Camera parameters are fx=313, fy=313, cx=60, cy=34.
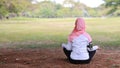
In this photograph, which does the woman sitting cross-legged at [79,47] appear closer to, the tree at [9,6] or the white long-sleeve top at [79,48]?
the white long-sleeve top at [79,48]

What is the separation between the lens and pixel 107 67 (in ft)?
20.6

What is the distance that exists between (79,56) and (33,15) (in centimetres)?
3955

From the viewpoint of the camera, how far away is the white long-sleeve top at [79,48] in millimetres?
6406

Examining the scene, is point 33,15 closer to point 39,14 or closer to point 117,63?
point 39,14

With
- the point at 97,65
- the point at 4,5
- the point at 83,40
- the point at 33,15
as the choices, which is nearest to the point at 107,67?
the point at 97,65

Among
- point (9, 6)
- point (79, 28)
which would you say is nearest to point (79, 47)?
point (79, 28)

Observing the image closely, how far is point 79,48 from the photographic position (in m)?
6.43

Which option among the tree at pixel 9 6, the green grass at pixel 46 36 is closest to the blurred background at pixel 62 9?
the tree at pixel 9 6

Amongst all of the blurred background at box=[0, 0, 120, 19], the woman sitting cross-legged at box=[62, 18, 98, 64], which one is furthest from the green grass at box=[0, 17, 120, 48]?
the blurred background at box=[0, 0, 120, 19]

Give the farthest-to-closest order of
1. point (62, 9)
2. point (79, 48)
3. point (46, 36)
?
1. point (62, 9)
2. point (46, 36)
3. point (79, 48)

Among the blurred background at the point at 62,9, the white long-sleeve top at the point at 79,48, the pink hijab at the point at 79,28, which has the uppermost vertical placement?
the pink hijab at the point at 79,28

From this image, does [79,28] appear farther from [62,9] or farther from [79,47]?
[62,9]

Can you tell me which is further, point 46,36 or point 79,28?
point 46,36

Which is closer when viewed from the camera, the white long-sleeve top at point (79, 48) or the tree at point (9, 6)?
the white long-sleeve top at point (79, 48)
